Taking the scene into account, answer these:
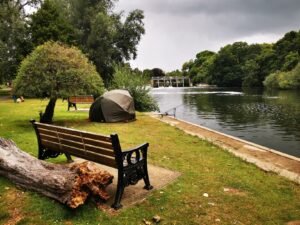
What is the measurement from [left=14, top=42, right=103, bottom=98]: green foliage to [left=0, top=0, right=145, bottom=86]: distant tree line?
25420 mm

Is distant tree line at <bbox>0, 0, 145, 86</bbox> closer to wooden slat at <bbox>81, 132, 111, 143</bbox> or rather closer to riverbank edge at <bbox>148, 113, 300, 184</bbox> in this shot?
riverbank edge at <bbox>148, 113, 300, 184</bbox>

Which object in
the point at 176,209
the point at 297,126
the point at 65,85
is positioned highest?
the point at 65,85

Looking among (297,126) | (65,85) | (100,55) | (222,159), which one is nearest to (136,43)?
(100,55)

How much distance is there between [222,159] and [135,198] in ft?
13.6

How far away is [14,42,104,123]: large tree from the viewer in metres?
14.8

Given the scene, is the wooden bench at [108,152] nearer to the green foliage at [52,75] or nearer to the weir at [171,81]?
the green foliage at [52,75]

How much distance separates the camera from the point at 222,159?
930cm

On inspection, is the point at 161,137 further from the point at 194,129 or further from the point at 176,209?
the point at 176,209

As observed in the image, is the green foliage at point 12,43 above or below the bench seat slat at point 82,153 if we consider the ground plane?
above

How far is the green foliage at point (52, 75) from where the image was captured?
14836mm

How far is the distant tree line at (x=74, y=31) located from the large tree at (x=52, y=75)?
1001 inches

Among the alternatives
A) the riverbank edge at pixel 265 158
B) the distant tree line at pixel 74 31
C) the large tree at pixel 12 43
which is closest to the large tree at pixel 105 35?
the distant tree line at pixel 74 31

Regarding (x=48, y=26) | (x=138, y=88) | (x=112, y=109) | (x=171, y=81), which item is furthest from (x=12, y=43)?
(x=171, y=81)

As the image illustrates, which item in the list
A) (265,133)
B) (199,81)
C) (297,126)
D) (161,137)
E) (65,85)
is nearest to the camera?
(161,137)
